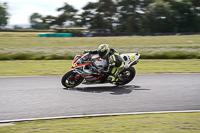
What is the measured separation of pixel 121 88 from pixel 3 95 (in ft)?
12.3

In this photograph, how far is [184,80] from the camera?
1080 cm

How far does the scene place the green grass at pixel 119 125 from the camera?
16.3ft

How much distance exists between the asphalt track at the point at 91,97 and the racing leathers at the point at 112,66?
427mm

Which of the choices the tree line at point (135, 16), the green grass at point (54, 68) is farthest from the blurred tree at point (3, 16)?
the green grass at point (54, 68)

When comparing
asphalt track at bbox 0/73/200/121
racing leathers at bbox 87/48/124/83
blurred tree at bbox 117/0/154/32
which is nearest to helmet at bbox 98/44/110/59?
racing leathers at bbox 87/48/124/83

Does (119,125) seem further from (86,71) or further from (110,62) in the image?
(110,62)

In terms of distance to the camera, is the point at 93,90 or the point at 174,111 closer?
the point at 174,111

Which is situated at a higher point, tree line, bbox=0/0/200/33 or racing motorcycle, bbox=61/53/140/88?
tree line, bbox=0/0/200/33

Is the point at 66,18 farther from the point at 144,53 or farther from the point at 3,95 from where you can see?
the point at 3,95

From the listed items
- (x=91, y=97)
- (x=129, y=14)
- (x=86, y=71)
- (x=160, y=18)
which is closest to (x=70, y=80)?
(x=86, y=71)

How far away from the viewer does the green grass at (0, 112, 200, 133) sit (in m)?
4.98

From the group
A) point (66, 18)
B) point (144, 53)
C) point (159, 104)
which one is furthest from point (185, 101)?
point (66, 18)

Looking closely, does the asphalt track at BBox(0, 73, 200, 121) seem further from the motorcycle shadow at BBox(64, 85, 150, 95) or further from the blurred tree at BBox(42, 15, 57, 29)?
the blurred tree at BBox(42, 15, 57, 29)

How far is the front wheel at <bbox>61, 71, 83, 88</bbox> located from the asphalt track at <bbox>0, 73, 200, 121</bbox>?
0.21 metres
